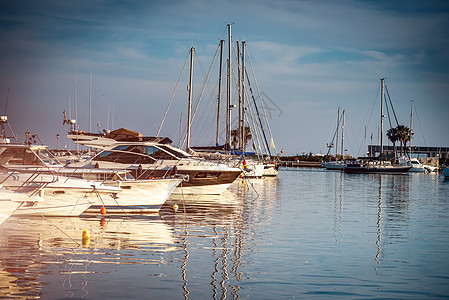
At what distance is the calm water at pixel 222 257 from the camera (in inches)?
469

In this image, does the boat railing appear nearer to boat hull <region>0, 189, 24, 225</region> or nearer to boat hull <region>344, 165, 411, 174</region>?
boat hull <region>0, 189, 24, 225</region>

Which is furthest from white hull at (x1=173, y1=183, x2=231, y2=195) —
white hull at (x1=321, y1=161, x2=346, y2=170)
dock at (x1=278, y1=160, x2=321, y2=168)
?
dock at (x1=278, y1=160, x2=321, y2=168)

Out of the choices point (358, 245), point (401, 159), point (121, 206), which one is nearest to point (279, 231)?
point (358, 245)

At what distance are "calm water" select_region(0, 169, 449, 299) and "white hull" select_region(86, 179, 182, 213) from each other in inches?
30.7

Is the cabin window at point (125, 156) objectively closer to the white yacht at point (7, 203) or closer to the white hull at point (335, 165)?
the white yacht at point (7, 203)

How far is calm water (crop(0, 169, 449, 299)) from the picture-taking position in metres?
11.9

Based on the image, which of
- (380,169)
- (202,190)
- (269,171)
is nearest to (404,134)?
(380,169)

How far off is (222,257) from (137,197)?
30.8 feet

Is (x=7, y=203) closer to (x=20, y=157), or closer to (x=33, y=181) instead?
(x=33, y=181)

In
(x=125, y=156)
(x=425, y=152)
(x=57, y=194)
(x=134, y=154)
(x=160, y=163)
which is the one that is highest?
(x=425, y=152)

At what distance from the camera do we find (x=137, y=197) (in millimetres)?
23891

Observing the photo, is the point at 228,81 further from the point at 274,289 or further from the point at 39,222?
the point at 274,289

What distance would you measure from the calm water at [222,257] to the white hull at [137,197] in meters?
0.78

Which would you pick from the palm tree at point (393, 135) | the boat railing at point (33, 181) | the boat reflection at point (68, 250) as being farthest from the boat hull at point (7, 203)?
the palm tree at point (393, 135)
